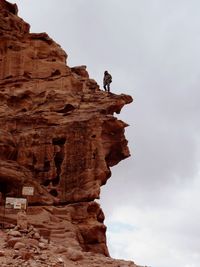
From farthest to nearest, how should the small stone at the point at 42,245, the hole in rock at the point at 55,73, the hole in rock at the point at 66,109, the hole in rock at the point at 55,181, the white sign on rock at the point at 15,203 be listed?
the hole in rock at the point at 55,73 → the hole in rock at the point at 66,109 → the hole in rock at the point at 55,181 → the white sign on rock at the point at 15,203 → the small stone at the point at 42,245

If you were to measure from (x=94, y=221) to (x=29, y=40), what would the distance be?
14.9 meters

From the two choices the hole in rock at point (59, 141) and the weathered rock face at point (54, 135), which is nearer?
the weathered rock face at point (54, 135)

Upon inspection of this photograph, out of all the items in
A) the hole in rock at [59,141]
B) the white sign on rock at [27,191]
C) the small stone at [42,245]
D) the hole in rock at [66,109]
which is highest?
the hole in rock at [66,109]

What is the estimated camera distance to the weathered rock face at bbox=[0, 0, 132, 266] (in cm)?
3512

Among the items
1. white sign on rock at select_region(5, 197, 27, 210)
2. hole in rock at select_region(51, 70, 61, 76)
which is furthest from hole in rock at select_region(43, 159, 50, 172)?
hole in rock at select_region(51, 70, 61, 76)

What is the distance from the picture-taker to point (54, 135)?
3772cm

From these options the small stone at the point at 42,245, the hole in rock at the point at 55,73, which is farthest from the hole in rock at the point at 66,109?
the small stone at the point at 42,245

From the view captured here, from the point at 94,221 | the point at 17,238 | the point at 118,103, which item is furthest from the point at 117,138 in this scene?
the point at 17,238

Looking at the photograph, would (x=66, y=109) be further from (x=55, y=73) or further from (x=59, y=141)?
(x=55, y=73)

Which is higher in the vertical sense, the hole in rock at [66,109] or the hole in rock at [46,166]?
the hole in rock at [66,109]

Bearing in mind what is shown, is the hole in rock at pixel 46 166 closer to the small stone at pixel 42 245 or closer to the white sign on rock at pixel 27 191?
the white sign on rock at pixel 27 191

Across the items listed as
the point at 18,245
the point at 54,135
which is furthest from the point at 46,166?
the point at 18,245

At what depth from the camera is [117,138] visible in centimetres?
3947

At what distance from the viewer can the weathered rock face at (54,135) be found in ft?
115
